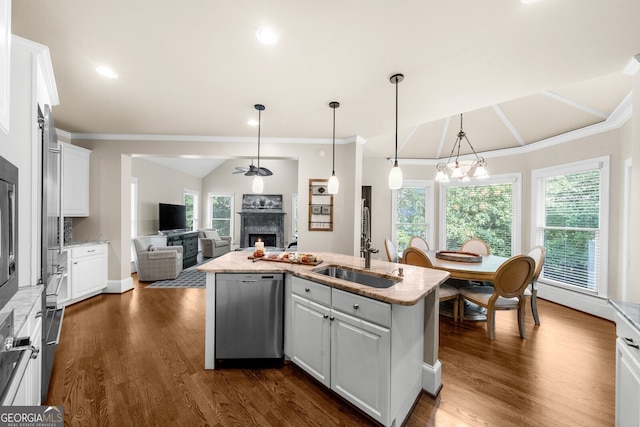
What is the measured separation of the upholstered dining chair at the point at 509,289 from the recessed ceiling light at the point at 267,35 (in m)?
2.90

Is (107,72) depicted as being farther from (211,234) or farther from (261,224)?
(261,224)

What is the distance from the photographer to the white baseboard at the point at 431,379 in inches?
74.7

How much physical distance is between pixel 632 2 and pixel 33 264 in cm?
390

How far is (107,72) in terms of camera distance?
7.52ft

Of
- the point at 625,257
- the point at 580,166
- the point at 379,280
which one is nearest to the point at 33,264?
the point at 379,280

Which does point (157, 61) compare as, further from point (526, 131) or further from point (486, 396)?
point (526, 131)

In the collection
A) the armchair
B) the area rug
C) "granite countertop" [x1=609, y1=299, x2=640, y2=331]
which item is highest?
"granite countertop" [x1=609, y1=299, x2=640, y2=331]

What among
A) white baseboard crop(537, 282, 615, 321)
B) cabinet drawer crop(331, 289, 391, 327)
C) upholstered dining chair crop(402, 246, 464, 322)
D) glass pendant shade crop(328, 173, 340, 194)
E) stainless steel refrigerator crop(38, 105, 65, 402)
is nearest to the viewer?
cabinet drawer crop(331, 289, 391, 327)

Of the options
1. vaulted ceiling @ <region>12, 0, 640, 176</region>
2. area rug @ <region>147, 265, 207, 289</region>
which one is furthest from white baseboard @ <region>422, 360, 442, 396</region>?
area rug @ <region>147, 265, 207, 289</region>

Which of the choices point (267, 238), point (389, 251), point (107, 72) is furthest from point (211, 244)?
point (107, 72)

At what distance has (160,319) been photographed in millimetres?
3176

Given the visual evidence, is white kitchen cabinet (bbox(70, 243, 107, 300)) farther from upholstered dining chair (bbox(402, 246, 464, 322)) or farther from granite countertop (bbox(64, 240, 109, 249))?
upholstered dining chair (bbox(402, 246, 464, 322))

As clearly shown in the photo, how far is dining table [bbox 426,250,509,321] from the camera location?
2775 millimetres

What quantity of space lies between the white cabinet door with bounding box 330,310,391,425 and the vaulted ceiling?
1.95 metres
